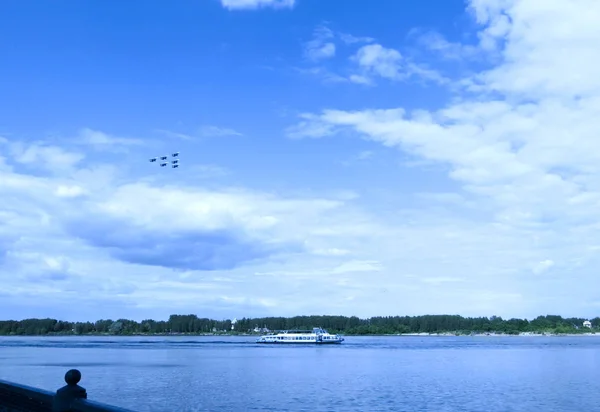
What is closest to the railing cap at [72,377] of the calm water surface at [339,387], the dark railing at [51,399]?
the dark railing at [51,399]

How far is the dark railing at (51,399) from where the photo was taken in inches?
270

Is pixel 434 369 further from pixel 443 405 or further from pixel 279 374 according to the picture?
pixel 443 405

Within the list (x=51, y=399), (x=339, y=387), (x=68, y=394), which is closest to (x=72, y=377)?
(x=68, y=394)

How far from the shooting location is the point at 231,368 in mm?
85062

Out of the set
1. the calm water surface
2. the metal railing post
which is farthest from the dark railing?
the calm water surface

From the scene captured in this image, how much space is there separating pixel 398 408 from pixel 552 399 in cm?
1367

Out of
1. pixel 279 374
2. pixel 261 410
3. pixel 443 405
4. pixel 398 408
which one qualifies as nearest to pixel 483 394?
pixel 443 405

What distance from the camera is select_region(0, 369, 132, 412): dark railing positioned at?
22.5 feet

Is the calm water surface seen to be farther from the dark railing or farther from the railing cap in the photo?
the railing cap

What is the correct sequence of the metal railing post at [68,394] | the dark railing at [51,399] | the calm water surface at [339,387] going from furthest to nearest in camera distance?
the calm water surface at [339,387] < the metal railing post at [68,394] < the dark railing at [51,399]

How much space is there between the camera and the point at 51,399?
7.76 m

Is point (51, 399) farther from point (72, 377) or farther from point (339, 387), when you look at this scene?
point (339, 387)

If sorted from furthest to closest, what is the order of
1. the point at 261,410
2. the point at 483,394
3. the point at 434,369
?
the point at 434,369 < the point at 483,394 < the point at 261,410

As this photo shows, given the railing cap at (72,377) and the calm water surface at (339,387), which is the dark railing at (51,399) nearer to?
the railing cap at (72,377)
